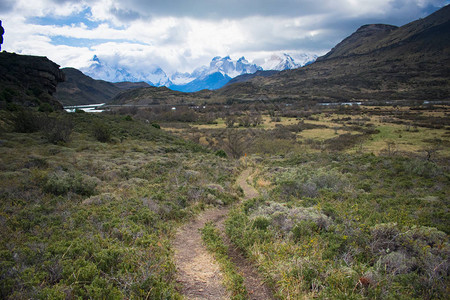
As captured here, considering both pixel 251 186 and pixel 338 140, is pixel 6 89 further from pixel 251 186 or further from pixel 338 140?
pixel 338 140

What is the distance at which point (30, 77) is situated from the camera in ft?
148

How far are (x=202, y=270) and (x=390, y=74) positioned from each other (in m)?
167

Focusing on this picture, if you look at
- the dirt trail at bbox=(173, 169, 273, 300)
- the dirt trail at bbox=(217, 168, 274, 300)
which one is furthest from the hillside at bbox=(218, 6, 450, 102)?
the dirt trail at bbox=(173, 169, 273, 300)

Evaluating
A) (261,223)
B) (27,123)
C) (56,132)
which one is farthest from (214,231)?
(27,123)

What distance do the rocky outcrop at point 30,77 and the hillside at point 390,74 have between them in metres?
97.8

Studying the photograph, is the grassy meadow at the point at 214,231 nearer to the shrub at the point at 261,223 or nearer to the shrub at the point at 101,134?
the shrub at the point at 261,223

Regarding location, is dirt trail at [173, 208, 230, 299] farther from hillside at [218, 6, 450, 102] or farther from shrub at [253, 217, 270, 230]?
hillside at [218, 6, 450, 102]

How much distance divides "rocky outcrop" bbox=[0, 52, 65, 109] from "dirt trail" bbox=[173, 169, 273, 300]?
41.2 m

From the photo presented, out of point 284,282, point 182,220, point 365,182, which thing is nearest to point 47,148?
point 182,220

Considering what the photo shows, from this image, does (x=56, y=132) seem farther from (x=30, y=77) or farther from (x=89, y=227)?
(x=30, y=77)

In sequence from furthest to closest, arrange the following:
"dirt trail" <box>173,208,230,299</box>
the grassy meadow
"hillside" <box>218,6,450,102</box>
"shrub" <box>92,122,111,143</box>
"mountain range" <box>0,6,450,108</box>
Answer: "hillside" <box>218,6,450,102</box>
"mountain range" <box>0,6,450,108</box>
"shrub" <box>92,122,111,143</box>
"dirt trail" <box>173,208,230,299</box>
the grassy meadow

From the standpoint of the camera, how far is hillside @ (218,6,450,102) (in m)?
110

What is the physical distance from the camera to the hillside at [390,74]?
110 m

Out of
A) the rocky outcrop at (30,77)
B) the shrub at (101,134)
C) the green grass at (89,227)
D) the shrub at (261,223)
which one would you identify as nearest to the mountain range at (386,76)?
the rocky outcrop at (30,77)
